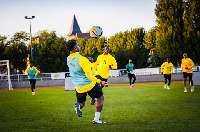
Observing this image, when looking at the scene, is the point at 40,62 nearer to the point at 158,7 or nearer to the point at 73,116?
the point at 158,7

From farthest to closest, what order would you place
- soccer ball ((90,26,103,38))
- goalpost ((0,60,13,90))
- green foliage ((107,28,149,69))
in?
green foliage ((107,28,149,69))
goalpost ((0,60,13,90))
soccer ball ((90,26,103,38))

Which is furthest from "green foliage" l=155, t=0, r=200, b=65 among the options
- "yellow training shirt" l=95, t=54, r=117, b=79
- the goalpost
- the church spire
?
the church spire

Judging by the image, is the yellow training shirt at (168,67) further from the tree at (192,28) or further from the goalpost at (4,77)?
the goalpost at (4,77)

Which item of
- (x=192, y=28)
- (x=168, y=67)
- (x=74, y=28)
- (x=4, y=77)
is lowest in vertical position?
(x=4, y=77)

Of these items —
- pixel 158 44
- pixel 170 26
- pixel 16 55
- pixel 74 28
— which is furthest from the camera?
pixel 74 28

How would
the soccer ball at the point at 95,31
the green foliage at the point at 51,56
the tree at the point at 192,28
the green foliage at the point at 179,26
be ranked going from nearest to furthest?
the soccer ball at the point at 95,31, the tree at the point at 192,28, the green foliage at the point at 179,26, the green foliage at the point at 51,56

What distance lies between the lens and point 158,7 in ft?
131

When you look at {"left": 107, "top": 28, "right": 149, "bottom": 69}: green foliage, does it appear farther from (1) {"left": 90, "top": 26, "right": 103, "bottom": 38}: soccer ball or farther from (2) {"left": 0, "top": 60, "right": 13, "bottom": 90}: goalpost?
(1) {"left": 90, "top": 26, "right": 103, "bottom": 38}: soccer ball

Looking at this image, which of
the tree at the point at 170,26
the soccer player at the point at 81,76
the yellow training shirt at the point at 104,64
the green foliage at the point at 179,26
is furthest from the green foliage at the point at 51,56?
the soccer player at the point at 81,76

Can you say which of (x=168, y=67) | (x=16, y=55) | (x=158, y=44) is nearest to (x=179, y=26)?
(x=158, y=44)

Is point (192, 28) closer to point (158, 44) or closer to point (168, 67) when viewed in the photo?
point (158, 44)

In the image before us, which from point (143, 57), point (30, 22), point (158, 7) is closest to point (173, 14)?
point (158, 7)

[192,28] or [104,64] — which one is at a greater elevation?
[192,28]

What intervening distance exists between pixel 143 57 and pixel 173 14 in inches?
347
